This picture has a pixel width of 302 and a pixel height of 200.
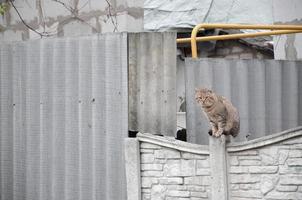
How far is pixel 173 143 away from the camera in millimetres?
5656

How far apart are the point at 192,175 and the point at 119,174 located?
2.80 feet

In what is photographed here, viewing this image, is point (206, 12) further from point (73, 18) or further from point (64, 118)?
point (64, 118)

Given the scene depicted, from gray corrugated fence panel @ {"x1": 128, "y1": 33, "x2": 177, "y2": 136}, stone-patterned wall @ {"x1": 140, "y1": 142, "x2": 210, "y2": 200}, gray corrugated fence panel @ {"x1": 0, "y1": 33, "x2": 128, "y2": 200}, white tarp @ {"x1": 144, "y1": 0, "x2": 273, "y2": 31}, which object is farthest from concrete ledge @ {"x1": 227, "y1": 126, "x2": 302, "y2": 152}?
white tarp @ {"x1": 144, "y1": 0, "x2": 273, "y2": 31}

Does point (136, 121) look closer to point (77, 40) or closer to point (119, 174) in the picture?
point (119, 174)

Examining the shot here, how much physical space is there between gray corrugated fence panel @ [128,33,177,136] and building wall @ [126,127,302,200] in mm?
320

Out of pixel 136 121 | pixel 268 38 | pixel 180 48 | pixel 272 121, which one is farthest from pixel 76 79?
pixel 268 38

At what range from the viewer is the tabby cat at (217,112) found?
549cm

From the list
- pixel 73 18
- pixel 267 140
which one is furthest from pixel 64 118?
pixel 73 18

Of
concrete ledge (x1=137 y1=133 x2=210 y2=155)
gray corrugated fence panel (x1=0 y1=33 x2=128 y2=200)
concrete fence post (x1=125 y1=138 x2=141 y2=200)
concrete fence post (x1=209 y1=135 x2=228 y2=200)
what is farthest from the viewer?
gray corrugated fence panel (x1=0 y1=33 x2=128 y2=200)

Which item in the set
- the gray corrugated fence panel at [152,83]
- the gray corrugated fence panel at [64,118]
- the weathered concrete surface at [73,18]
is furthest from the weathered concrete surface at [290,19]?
the gray corrugated fence panel at [64,118]

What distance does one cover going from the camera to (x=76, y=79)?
6.35m

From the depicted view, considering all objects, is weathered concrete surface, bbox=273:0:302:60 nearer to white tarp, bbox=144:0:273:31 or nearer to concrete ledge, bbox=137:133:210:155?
white tarp, bbox=144:0:273:31

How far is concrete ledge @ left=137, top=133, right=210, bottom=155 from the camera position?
5.57 m

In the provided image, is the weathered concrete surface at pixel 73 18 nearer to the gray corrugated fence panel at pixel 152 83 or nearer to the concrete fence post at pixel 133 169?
the gray corrugated fence panel at pixel 152 83
